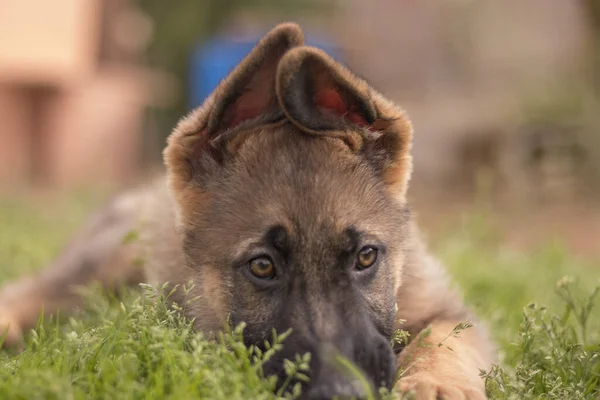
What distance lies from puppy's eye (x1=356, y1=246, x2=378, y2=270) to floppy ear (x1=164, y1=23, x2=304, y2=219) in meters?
0.74

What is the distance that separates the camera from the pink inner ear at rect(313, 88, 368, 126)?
3291 millimetres

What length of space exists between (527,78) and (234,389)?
13.0 m

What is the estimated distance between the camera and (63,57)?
11.9m

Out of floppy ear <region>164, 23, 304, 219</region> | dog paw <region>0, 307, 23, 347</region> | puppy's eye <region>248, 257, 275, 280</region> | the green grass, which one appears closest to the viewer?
the green grass

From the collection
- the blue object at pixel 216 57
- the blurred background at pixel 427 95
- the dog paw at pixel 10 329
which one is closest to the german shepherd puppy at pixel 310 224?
the dog paw at pixel 10 329

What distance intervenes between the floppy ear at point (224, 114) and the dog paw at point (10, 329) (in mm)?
1289

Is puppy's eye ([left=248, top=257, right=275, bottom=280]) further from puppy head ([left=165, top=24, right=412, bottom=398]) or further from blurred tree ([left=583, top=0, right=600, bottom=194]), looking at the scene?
blurred tree ([left=583, top=0, right=600, bottom=194])

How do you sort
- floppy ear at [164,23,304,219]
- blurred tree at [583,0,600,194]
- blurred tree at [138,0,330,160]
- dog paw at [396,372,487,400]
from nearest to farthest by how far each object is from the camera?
1. dog paw at [396,372,487,400]
2. floppy ear at [164,23,304,219]
3. blurred tree at [583,0,600,194]
4. blurred tree at [138,0,330,160]

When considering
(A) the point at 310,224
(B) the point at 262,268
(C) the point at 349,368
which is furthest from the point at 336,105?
(C) the point at 349,368

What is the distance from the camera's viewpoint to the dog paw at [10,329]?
4.17m

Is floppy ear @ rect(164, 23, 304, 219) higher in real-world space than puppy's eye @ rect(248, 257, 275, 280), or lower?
higher

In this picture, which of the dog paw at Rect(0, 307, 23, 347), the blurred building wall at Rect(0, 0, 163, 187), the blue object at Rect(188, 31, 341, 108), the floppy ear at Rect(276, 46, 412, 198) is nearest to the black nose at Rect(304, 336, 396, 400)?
the floppy ear at Rect(276, 46, 412, 198)

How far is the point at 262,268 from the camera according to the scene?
307 cm

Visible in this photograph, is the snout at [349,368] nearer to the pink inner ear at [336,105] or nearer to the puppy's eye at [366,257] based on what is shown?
the puppy's eye at [366,257]
